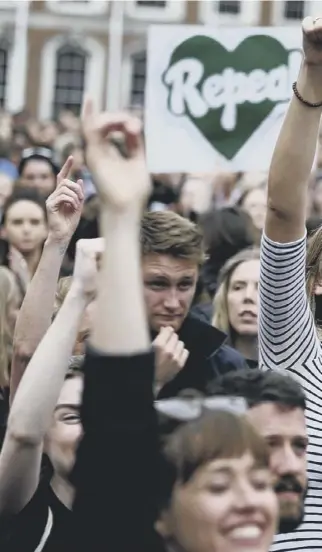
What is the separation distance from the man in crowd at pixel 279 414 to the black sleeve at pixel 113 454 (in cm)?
65

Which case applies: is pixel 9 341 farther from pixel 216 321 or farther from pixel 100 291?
pixel 100 291

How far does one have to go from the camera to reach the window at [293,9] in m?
44.8

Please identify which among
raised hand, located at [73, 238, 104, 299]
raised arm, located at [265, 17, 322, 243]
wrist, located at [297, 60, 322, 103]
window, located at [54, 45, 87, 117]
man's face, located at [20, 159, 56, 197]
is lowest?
window, located at [54, 45, 87, 117]

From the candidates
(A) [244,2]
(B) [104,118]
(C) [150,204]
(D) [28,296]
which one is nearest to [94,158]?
(B) [104,118]

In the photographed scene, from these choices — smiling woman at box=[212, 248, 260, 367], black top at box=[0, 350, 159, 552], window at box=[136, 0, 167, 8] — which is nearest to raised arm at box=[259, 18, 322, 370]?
black top at box=[0, 350, 159, 552]

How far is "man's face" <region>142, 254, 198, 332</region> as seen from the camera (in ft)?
13.4

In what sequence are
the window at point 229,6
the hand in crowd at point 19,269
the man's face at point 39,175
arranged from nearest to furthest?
1. the hand in crowd at point 19,269
2. the man's face at point 39,175
3. the window at point 229,6

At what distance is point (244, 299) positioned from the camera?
5.16 meters

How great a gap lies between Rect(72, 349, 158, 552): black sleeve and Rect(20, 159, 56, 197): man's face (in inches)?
257

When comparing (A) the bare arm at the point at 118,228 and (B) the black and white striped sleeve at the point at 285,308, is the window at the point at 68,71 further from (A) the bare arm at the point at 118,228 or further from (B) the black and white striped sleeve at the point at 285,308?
(A) the bare arm at the point at 118,228

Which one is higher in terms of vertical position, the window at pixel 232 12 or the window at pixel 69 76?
the window at pixel 232 12

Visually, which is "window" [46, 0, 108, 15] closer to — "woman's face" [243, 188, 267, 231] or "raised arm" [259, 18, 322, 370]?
"woman's face" [243, 188, 267, 231]

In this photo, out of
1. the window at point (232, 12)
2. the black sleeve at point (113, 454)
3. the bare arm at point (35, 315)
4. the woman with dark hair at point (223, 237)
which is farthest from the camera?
the window at point (232, 12)

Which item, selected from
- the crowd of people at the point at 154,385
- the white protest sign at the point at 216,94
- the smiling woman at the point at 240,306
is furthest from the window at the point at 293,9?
the crowd of people at the point at 154,385
